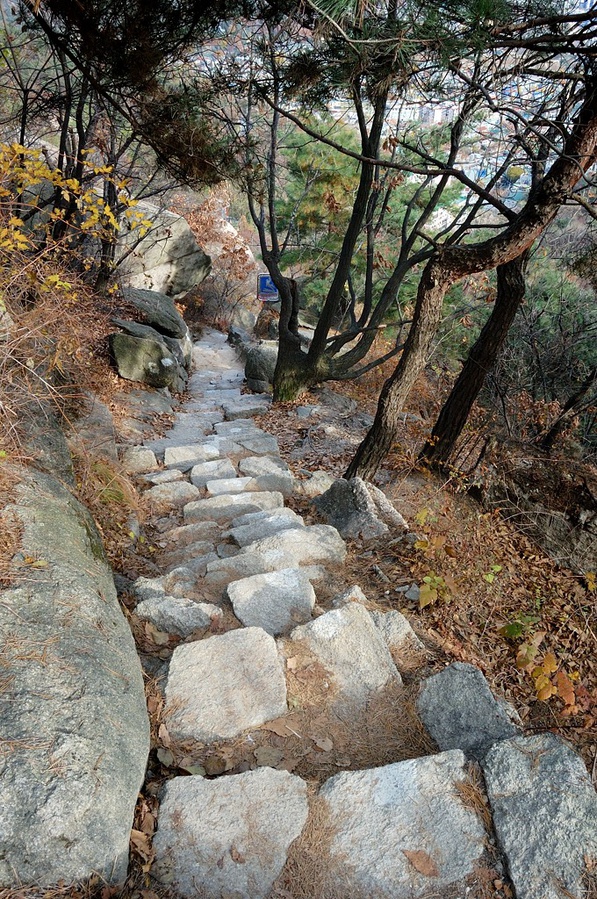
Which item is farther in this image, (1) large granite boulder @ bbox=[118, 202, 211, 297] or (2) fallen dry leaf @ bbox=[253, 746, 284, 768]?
(1) large granite boulder @ bbox=[118, 202, 211, 297]

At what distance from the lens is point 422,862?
1802 millimetres

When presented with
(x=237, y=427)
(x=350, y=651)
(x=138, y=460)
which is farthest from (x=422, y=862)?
(x=237, y=427)

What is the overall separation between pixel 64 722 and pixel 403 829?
1.22 meters

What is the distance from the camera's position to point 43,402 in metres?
3.88

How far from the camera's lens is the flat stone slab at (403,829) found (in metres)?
1.77

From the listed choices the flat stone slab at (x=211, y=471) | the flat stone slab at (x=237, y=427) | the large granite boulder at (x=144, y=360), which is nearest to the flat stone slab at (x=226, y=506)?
the flat stone slab at (x=211, y=471)

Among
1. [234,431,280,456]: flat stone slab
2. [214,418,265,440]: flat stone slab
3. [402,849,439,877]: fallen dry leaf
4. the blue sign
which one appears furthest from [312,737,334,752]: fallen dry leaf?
the blue sign

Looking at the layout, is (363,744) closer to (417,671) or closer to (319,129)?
(417,671)

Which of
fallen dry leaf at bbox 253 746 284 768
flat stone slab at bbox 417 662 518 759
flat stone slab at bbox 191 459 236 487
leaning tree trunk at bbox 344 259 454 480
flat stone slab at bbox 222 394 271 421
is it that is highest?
leaning tree trunk at bbox 344 259 454 480

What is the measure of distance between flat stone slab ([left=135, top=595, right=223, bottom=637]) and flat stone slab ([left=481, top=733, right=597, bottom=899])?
1.53 m

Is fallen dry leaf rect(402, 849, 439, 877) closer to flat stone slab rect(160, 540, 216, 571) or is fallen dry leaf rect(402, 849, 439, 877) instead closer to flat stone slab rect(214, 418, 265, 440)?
flat stone slab rect(160, 540, 216, 571)

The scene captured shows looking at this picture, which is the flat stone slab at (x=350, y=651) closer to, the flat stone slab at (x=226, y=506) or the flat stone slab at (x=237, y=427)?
the flat stone slab at (x=226, y=506)

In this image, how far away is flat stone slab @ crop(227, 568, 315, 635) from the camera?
297 centimetres

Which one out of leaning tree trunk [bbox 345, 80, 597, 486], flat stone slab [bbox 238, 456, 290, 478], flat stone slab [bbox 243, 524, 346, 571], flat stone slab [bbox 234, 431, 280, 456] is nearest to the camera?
flat stone slab [bbox 243, 524, 346, 571]
